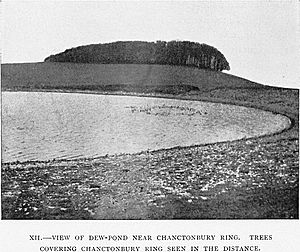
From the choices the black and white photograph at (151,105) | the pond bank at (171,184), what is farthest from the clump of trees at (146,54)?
the pond bank at (171,184)

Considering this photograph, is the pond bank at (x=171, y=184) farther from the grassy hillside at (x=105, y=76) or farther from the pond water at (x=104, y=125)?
the grassy hillside at (x=105, y=76)

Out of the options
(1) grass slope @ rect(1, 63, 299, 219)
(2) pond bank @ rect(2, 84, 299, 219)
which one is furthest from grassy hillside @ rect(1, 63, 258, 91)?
(2) pond bank @ rect(2, 84, 299, 219)

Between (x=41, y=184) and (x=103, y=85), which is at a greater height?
(x=103, y=85)

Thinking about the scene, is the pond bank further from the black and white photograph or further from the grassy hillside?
the grassy hillside

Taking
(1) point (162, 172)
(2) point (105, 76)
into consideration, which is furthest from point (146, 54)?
(1) point (162, 172)
